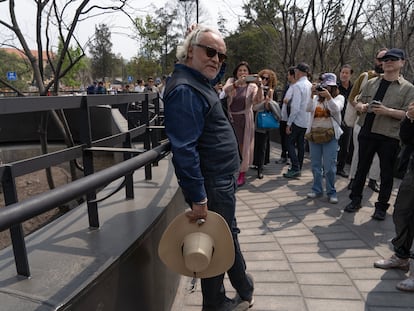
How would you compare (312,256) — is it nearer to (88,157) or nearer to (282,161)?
(88,157)

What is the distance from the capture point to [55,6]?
6.18 metres

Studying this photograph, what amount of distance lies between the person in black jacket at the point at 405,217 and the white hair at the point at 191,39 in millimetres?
1732

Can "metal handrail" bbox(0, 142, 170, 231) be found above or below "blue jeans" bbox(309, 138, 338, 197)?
above

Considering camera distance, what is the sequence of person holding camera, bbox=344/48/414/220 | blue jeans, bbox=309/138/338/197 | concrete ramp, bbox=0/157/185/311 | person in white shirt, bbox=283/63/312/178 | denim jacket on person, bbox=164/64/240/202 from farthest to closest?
person in white shirt, bbox=283/63/312/178 < blue jeans, bbox=309/138/338/197 < person holding camera, bbox=344/48/414/220 < denim jacket on person, bbox=164/64/240/202 < concrete ramp, bbox=0/157/185/311

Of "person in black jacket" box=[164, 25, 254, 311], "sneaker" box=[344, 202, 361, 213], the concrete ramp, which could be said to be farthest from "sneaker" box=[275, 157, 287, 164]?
"person in black jacket" box=[164, 25, 254, 311]

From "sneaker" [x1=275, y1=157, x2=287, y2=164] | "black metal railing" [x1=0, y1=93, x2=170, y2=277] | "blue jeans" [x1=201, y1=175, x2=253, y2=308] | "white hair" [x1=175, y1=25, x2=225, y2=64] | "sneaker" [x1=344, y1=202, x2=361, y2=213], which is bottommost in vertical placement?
"sneaker" [x1=275, y1=157, x2=287, y2=164]

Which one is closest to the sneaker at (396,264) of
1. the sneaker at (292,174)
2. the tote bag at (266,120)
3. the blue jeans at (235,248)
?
the blue jeans at (235,248)

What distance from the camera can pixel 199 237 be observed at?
6.04 ft

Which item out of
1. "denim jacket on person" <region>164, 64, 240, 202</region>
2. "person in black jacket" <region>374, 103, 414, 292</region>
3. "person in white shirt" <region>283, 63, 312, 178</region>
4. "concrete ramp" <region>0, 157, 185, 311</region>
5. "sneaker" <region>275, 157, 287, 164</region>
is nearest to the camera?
"concrete ramp" <region>0, 157, 185, 311</region>

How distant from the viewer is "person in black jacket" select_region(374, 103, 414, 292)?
2.73 meters

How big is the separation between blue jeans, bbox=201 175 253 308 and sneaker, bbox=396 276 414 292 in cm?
114

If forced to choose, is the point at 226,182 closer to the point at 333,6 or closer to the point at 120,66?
the point at 333,6

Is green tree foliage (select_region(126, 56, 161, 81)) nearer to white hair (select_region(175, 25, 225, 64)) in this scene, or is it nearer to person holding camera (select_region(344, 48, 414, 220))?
person holding camera (select_region(344, 48, 414, 220))

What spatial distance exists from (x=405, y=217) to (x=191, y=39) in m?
2.15
